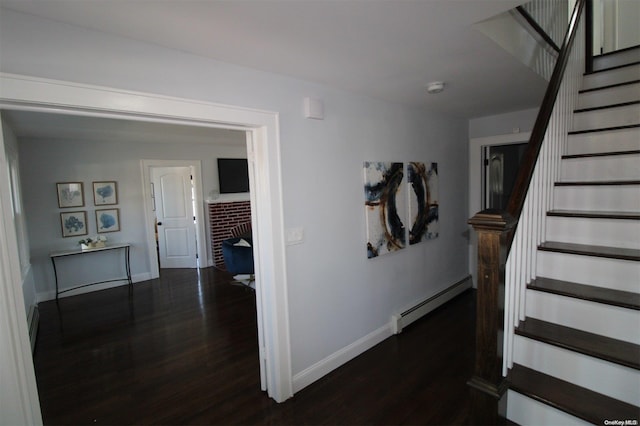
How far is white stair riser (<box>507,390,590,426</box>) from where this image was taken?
1420 millimetres

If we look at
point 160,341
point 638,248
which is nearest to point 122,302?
point 160,341

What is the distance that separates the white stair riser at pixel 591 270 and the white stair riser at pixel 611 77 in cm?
206

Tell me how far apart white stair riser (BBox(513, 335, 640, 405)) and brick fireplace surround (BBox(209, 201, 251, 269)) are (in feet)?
18.3

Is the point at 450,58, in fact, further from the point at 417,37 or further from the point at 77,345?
the point at 77,345

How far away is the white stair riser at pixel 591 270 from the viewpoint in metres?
1.64

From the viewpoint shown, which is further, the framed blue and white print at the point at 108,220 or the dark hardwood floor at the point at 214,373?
the framed blue and white print at the point at 108,220

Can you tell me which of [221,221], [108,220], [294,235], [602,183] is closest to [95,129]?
[108,220]

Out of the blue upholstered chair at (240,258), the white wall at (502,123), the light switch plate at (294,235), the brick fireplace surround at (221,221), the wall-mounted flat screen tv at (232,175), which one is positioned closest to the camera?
the light switch plate at (294,235)

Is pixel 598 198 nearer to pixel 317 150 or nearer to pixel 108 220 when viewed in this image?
pixel 317 150

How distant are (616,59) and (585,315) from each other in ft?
9.26

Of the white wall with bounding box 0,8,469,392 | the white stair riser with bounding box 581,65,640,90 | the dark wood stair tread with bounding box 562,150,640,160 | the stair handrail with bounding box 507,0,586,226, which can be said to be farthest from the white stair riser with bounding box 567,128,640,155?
the white wall with bounding box 0,8,469,392

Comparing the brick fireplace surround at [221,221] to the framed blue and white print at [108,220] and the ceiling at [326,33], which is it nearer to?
the framed blue and white print at [108,220]

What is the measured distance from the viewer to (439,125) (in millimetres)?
3906

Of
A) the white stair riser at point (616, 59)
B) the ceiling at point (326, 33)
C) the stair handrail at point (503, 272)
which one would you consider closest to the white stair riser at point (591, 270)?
the stair handrail at point (503, 272)
